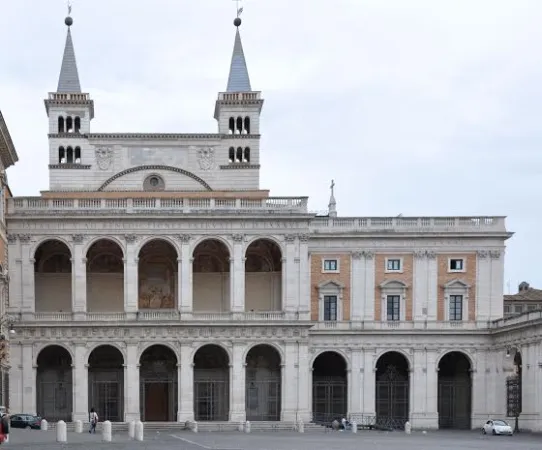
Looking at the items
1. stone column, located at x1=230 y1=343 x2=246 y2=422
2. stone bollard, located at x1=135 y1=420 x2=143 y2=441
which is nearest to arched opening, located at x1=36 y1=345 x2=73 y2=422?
stone column, located at x1=230 y1=343 x2=246 y2=422

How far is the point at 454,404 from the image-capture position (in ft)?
268

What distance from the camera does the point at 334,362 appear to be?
8162cm

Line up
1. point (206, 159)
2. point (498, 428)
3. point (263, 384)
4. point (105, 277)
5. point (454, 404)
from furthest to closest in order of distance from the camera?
point (206, 159) → point (454, 404) → point (105, 277) → point (263, 384) → point (498, 428)

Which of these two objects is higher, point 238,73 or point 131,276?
point 238,73

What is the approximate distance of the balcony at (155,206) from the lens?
246 ft

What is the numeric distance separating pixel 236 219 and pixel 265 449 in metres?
29.1

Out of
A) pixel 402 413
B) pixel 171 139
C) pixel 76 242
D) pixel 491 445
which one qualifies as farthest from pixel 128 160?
pixel 491 445

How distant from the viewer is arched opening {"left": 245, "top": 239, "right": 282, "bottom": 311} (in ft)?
260

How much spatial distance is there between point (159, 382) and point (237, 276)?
8.54 meters

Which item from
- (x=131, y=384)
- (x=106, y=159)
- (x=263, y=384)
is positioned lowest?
(x=263, y=384)

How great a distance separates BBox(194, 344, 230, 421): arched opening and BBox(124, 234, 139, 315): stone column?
5.65 metres

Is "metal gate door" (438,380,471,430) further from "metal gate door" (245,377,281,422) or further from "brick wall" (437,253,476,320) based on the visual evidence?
"metal gate door" (245,377,281,422)

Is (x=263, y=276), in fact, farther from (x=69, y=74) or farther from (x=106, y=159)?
(x=69, y=74)

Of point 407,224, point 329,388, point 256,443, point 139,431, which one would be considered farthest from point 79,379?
point 256,443
